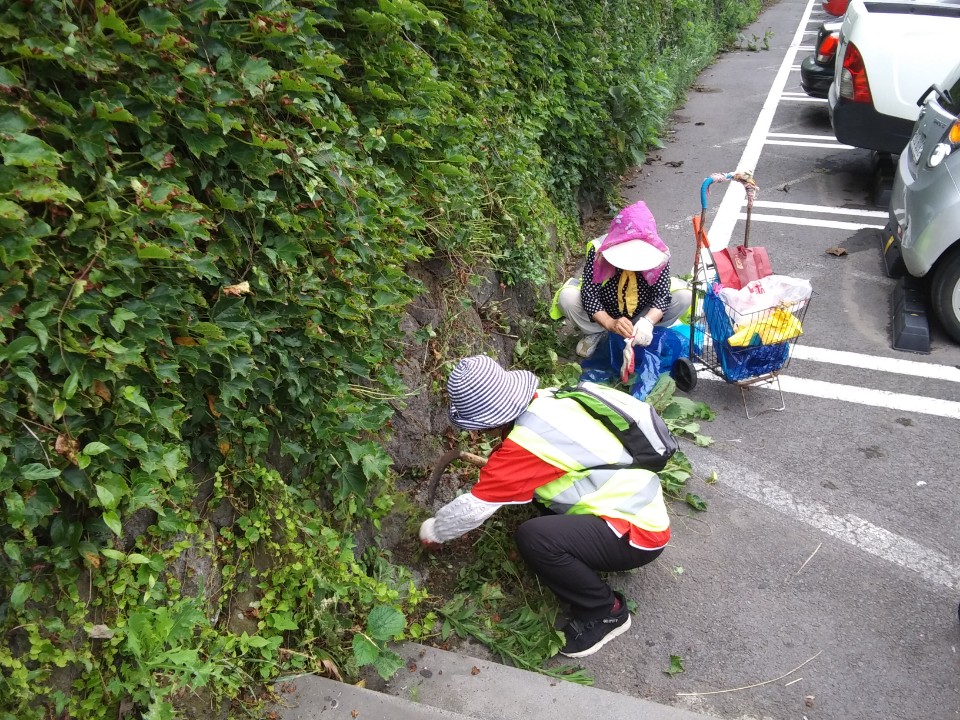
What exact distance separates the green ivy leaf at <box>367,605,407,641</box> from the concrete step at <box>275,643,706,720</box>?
0.59 feet

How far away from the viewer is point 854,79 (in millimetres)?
7918

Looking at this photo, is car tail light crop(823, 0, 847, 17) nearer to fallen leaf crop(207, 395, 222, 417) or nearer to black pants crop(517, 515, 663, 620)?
black pants crop(517, 515, 663, 620)

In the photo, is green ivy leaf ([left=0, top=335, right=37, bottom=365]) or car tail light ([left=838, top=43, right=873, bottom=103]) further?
car tail light ([left=838, top=43, right=873, bottom=103])

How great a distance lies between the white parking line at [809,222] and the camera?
25.8ft

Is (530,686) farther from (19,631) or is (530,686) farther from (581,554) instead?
(19,631)

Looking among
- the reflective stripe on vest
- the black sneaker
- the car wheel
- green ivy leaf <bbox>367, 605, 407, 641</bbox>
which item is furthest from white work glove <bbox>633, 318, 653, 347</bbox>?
green ivy leaf <bbox>367, 605, 407, 641</bbox>

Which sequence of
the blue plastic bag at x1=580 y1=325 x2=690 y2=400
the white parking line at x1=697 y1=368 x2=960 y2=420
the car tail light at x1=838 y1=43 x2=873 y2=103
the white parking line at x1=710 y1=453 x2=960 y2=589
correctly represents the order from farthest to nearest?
the car tail light at x1=838 y1=43 x2=873 y2=103, the blue plastic bag at x1=580 y1=325 x2=690 y2=400, the white parking line at x1=697 y1=368 x2=960 y2=420, the white parking line at x1=710 y1=453 x2=960 y2=589

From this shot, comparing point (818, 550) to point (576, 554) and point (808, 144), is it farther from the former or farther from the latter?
point (808, 144)

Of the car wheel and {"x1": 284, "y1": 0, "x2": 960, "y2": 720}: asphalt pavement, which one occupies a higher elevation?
the car wheel

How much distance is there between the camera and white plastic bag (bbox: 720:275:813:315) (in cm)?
479

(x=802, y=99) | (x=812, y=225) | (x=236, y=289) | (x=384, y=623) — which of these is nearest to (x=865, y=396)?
(x=812, y=225)

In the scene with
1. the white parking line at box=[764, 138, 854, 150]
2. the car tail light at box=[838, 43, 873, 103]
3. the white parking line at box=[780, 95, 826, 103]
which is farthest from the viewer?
the white parking line at box=[780, 95, 826, 103]

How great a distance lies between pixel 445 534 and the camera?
→ 11.2 ft

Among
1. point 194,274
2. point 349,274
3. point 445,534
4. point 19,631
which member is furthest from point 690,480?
point 19,631
